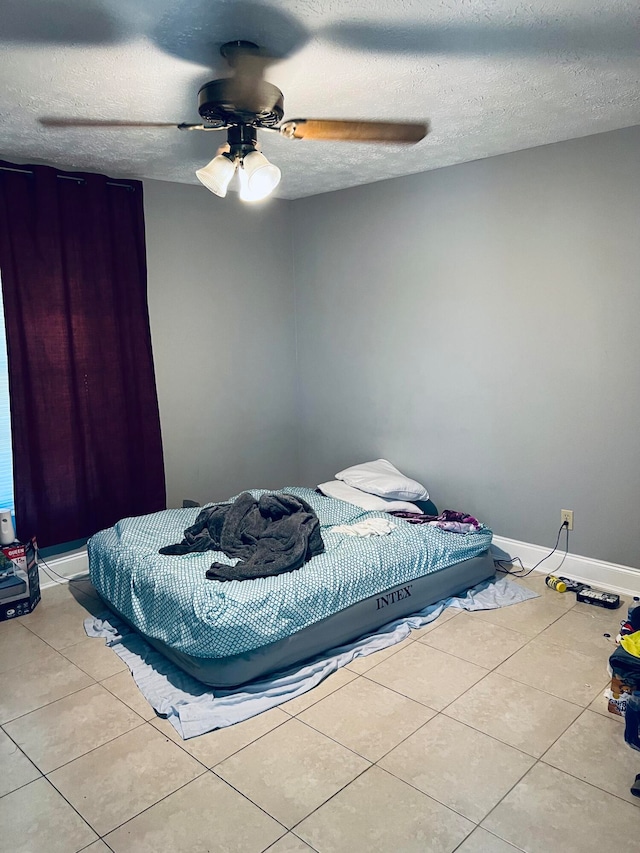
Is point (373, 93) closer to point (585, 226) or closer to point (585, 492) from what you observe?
point (585, 226)

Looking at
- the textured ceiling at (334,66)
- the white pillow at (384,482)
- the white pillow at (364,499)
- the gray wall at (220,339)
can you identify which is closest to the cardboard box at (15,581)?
the gray wall at (220,339)

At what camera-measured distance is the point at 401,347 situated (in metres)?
4.25

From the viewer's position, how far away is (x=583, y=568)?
3.51 m

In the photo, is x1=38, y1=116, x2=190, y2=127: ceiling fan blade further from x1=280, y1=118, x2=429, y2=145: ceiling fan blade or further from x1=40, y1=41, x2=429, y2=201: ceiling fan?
x1=280, y1=118, x2=429, y2=145: ceiling fan blade

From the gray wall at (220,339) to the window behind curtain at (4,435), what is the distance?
0.91m

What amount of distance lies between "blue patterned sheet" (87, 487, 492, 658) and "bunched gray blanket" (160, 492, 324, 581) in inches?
2.0

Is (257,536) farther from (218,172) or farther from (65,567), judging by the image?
(218,172)

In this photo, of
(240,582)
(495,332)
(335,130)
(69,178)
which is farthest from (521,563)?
(69,178)

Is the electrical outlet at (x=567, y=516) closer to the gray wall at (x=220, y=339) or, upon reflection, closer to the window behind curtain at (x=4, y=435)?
the gray wall at (x=220, y=339)

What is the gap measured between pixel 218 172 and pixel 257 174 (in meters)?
0.15

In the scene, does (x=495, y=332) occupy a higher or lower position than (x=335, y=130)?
lower

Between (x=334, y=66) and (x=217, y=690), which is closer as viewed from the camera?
(x=334, y=66)

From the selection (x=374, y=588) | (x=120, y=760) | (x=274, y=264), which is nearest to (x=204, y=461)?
(x=274, y=264)

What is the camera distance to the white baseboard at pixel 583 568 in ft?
11.0
